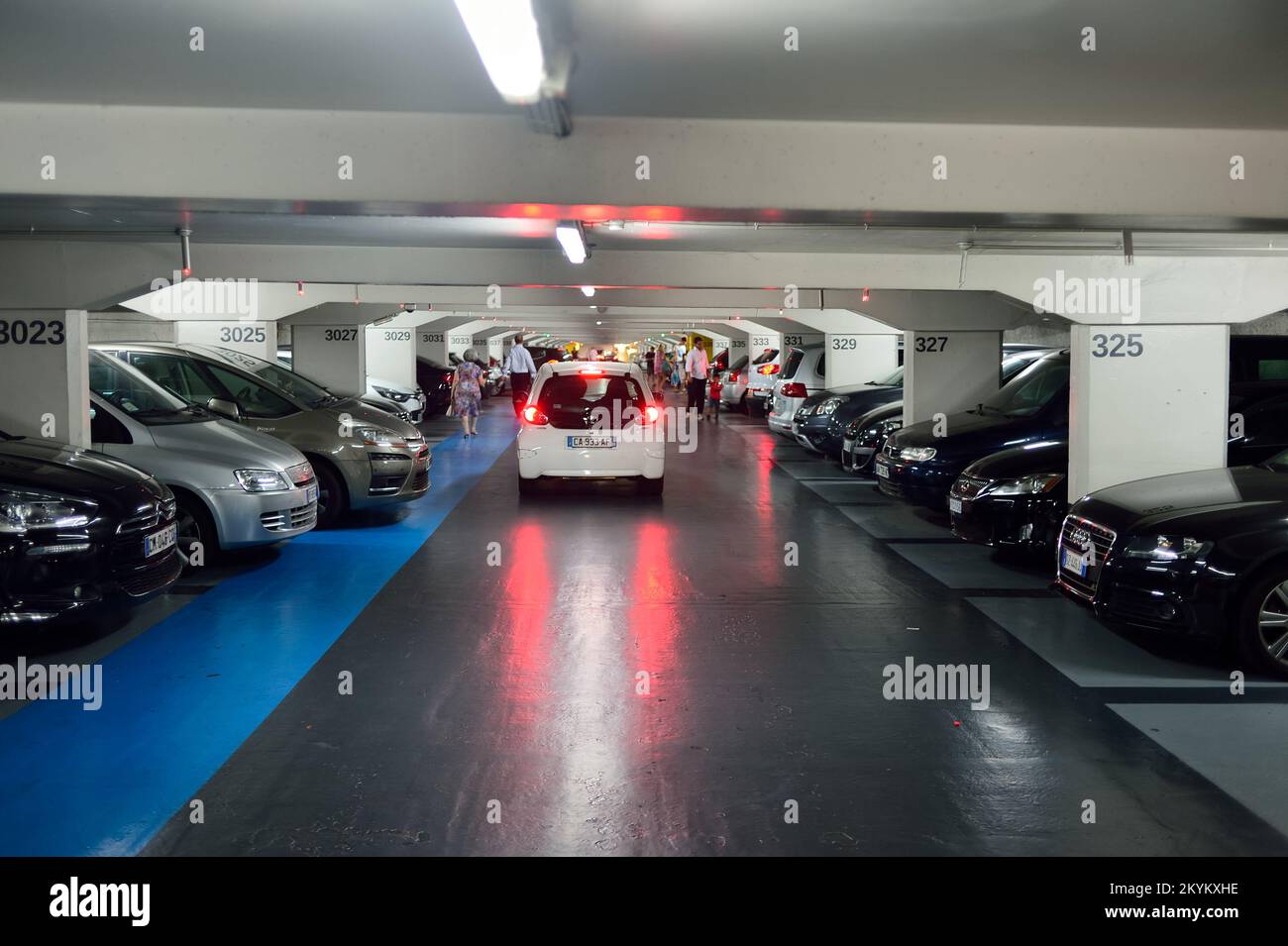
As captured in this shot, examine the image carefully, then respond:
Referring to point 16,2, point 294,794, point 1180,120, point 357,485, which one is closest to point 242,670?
point 294,794

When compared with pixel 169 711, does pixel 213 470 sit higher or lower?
higher

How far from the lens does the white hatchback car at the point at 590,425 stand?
12672 mm

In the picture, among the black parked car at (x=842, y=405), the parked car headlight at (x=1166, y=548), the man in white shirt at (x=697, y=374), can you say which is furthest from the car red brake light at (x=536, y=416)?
the man in white shirt at (x=697, y=374)

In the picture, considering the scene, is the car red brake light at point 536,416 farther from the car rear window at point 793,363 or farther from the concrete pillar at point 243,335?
the car rear window at point 793,363

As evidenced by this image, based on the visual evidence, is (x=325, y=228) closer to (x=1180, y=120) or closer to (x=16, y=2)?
(x=16, y=2)

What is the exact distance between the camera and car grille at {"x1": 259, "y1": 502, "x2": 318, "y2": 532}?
28.8 ft

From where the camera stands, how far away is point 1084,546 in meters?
6.69

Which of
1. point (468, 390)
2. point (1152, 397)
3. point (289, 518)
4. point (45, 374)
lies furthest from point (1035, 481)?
point (468, 390)

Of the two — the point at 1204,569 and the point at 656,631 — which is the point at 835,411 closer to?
the point at 656,631

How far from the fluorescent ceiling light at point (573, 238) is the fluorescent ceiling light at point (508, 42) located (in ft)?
15.6

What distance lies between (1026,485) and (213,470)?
6185 millimetres

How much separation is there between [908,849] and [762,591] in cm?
432

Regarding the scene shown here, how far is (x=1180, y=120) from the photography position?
6.28 meters

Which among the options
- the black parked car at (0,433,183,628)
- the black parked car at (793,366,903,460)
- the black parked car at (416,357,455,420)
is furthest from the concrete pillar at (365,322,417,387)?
the black parked car at (0,433,183,628)
